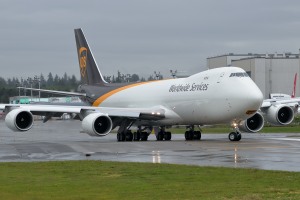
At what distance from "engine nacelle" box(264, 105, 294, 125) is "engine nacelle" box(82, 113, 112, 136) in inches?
421

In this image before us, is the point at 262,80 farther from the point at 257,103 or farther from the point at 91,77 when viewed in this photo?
the point at 257,103

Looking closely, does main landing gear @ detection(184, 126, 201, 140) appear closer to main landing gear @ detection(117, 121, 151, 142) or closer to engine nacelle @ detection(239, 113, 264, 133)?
engine nacelle @ detection(239, 113, 264, 133)

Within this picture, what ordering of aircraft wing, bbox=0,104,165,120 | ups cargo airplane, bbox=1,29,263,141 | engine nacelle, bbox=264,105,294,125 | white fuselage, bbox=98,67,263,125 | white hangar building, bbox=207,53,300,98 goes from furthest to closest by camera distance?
white hangar building, bbox=207,53,300,98 < engine nacelle, bbox=264,105,294,125 < aircraft wing, bbox=0,104,165,120 < ups cargo airplane, bbox=1,29,263,141 < white fuselage, bbox=98,67,263,125

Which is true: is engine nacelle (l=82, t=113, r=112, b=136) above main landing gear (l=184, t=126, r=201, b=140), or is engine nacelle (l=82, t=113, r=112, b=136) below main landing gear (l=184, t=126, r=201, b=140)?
above

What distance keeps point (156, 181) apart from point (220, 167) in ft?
12.0

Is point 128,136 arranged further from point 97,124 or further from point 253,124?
point 253,124

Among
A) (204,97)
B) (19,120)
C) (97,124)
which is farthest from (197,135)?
(19,120)

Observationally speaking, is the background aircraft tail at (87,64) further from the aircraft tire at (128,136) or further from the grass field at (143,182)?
the grass field at (143,182)

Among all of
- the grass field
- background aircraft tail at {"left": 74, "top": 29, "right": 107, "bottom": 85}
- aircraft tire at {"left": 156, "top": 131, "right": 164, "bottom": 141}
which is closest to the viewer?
the grass field

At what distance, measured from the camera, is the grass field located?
15.2 m

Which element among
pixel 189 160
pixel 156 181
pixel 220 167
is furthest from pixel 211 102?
pixel 156 181

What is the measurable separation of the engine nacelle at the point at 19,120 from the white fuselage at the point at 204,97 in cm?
859

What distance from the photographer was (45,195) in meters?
15.4

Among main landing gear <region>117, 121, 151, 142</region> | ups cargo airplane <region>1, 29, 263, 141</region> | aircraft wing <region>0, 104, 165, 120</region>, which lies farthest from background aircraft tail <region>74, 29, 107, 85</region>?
aircraft wing <region>0, 104, 165, 120</region>
